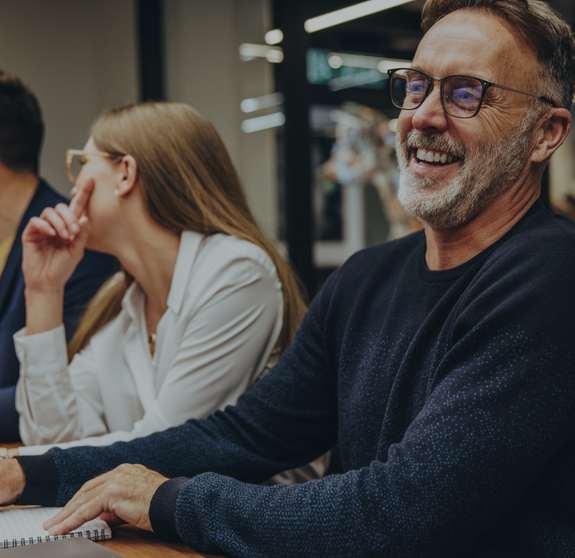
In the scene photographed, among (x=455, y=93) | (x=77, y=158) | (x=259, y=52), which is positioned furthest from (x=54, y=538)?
(x=259, y=52)

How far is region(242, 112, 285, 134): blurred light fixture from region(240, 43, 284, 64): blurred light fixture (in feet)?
0.79

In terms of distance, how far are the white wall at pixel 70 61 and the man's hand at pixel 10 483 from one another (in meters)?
2.26

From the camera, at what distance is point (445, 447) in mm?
855

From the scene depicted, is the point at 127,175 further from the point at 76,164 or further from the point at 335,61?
the point at 335,61

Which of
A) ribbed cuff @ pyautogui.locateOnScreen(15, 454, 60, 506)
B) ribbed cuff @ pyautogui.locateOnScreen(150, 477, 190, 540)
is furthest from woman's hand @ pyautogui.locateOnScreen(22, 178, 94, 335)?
ribbed cuff @ pyautogui.locateOnScreen(150, 477, 190, 540)

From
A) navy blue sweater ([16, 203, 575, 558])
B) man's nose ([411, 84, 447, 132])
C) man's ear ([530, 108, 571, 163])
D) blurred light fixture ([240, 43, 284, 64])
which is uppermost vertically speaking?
blurred light fixture ([240, 43, 284, 64])

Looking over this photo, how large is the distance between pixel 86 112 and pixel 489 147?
261cm

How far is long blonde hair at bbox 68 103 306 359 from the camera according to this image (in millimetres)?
1708

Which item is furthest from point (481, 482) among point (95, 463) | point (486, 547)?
point (95, 463)

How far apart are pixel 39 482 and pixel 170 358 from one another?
539mm

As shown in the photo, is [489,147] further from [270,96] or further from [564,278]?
[270,96]

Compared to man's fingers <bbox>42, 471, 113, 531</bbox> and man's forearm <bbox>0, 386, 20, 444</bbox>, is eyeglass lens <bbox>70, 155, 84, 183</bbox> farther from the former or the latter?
man's fingers <bbox>42, 471, 113, 531</bbox>

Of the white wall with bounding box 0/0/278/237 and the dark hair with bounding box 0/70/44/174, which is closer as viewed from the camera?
the dark hair with bounding box 0/70/44/174

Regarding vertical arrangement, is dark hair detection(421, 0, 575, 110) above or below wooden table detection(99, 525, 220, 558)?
above
